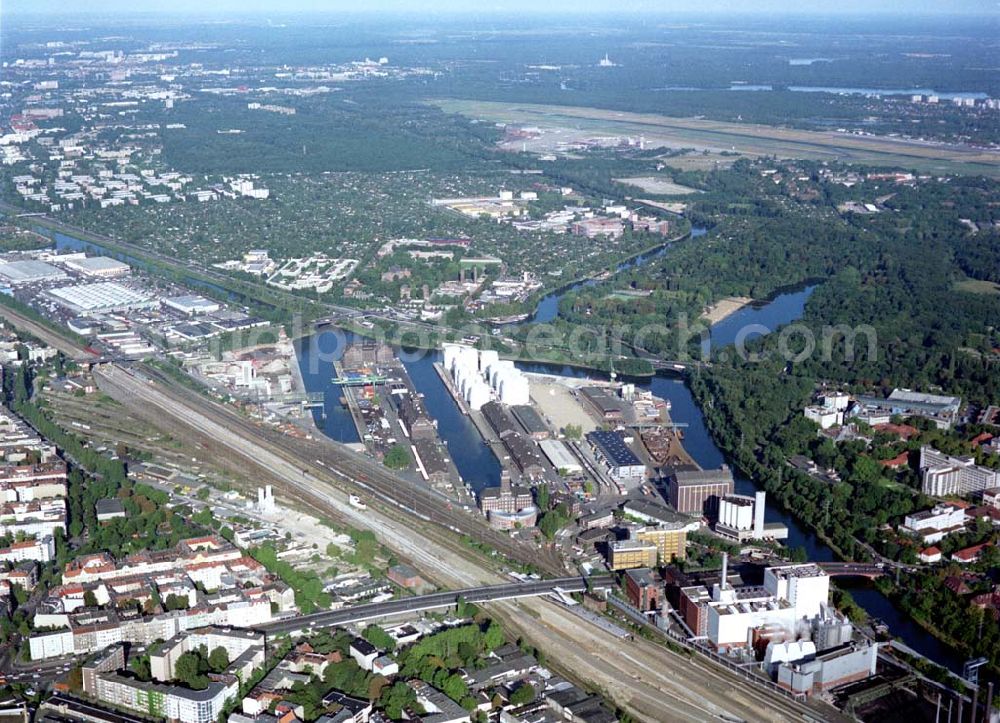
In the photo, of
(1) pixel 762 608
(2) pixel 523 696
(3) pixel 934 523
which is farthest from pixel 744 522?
(2) pixel 523 696

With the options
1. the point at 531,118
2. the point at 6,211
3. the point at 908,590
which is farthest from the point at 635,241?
the point at 531,118

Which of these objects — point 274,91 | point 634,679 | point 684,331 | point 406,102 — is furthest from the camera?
point 274,91

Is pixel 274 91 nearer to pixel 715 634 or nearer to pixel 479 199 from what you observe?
pixel 479 199

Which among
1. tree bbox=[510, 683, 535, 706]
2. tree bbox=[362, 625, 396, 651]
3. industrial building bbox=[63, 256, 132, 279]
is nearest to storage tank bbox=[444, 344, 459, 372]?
tree bbox=[362, 625, 396, 651]

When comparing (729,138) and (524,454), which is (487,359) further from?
(729,138)

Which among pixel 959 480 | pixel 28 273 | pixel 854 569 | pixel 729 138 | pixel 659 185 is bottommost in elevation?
pixel 854 569

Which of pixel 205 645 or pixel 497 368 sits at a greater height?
pixel 497 368

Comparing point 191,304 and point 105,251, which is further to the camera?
point 105,251
